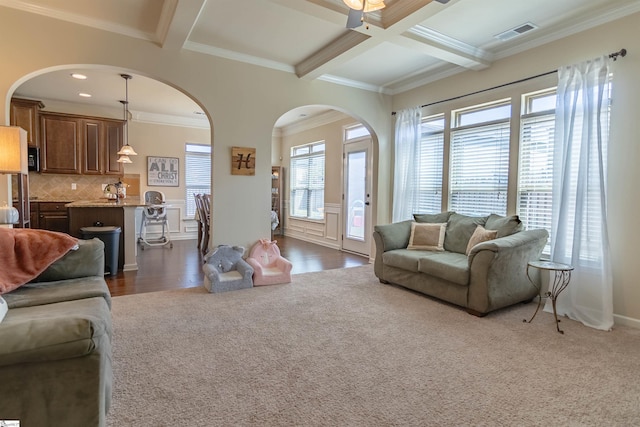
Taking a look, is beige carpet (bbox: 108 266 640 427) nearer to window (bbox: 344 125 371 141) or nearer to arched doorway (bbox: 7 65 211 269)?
arched doorway (bbox: 7 65 211 269)

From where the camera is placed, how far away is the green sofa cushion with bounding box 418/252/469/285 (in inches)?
126

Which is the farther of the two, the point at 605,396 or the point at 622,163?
the point at 622,163

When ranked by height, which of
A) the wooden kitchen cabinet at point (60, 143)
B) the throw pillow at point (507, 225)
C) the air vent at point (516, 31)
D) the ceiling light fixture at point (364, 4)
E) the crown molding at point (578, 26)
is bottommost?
the throw pillow at point (507, 225)

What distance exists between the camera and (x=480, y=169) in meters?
4.21

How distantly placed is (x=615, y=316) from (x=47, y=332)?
4.12 metres

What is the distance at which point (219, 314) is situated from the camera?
10.1 ft

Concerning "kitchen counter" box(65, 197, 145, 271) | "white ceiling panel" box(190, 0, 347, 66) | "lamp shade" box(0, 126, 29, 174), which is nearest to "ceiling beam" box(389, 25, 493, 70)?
"white ceiling panel" box(190, 0, 347, 66)

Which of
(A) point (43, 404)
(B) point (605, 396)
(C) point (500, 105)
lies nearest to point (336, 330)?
(B) point (605, 396)

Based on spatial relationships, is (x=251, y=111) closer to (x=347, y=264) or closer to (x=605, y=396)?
(x=347, y=264)

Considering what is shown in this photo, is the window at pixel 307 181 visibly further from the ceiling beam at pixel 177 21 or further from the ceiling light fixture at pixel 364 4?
the ceiling light fixture at pixel 364 4

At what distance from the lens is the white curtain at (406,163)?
4879mm

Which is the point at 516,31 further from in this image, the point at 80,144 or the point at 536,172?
the point at 80,144

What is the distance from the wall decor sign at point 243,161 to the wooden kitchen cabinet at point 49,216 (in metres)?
3.88

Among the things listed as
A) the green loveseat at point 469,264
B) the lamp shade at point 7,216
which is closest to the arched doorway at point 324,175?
the green loveseat at point 469,264
